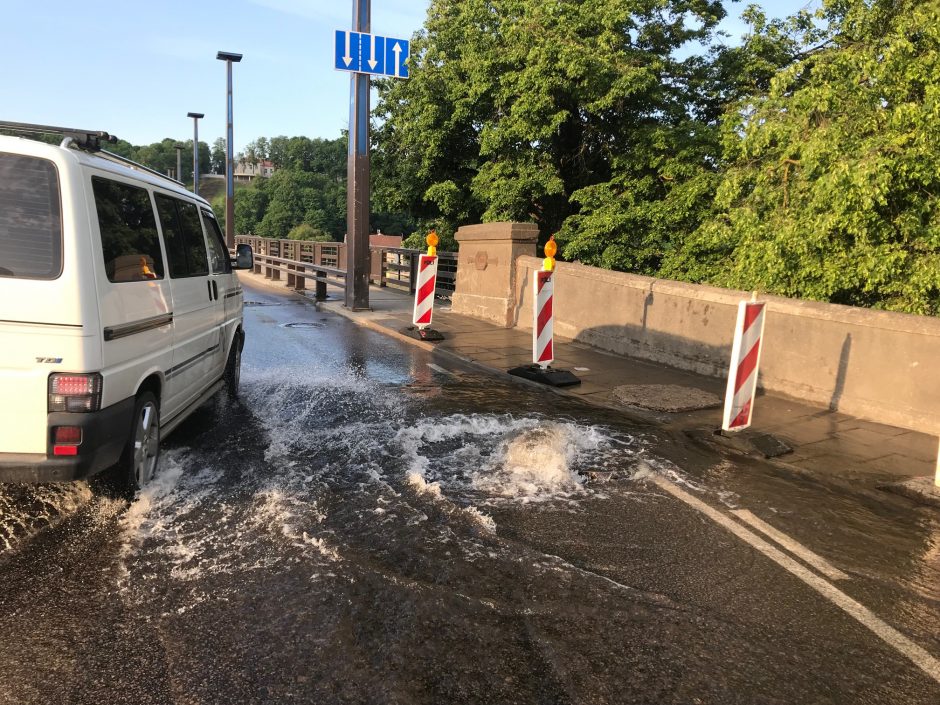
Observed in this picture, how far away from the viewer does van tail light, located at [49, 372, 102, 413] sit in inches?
140

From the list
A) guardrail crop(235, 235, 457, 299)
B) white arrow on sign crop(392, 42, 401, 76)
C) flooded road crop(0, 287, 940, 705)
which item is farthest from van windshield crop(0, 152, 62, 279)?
guardrail crop(235, 235, 457, 299)

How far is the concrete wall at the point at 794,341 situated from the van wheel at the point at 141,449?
661 cm

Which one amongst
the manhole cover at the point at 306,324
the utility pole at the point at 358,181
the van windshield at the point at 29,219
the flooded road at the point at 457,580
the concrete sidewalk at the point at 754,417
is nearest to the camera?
the flooded road at the point at 457,580

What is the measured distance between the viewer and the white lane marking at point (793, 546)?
3.75 meters

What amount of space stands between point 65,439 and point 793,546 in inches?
156

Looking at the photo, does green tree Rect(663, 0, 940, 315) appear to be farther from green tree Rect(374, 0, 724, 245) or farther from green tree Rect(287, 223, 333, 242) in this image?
green tree Rect(287, 223, 333, 242)

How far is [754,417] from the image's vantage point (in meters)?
7.27

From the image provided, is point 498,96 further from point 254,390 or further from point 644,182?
point 254,390

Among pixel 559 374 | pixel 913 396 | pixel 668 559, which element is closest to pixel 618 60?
pixel 559 374

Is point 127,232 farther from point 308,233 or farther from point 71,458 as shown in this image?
point 308,233

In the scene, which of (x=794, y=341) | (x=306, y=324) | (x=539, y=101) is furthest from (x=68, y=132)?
(x=539, y=101)

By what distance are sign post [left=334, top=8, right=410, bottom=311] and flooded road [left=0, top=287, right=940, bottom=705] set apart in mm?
10850

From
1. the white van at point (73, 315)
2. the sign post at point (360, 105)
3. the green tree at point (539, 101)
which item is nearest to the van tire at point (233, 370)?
the white van at point (73, 315)

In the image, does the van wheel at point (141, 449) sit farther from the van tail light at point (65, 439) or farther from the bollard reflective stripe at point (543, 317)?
the bollard reflective stripe at point (543, 317)
